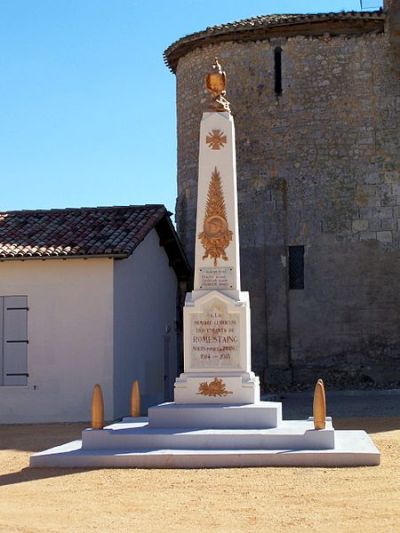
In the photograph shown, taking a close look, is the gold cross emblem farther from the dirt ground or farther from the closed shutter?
the closed shutter

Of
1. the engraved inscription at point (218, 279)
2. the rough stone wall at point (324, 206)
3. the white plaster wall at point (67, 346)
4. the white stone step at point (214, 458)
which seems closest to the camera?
the white stone step at point (214, 458)

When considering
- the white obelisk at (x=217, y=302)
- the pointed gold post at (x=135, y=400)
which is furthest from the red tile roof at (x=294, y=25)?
the pointed gold post at (x=135, y=400)

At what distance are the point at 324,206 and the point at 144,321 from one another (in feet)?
20.3

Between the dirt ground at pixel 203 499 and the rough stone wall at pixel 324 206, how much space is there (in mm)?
11717

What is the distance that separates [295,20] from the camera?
23.4 meters

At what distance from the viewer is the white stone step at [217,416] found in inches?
468

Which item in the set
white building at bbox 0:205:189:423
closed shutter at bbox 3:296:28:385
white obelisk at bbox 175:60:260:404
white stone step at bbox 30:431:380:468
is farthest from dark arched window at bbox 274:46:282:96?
white stone step at bbox 30:431:380:468

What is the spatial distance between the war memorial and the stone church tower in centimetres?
1041

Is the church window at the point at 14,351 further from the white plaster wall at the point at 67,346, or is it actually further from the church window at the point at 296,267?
the church window at the point at 296,267

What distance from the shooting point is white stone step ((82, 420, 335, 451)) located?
436 inches

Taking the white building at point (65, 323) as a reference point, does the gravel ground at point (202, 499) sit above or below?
below

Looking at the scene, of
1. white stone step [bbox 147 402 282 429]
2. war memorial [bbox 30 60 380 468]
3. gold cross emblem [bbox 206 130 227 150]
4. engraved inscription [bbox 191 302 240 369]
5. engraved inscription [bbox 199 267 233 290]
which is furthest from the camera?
gold cross emblem [bbox 206 130 227 150]

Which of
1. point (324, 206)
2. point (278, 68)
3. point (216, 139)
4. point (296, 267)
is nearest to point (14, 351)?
point (216, 139)

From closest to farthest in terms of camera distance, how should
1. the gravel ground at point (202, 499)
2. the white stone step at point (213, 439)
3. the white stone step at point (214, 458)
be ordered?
the gravel ground at point (202, 499)
the white stone step at point (214, 458)
the white stone step at point (213, 439)
